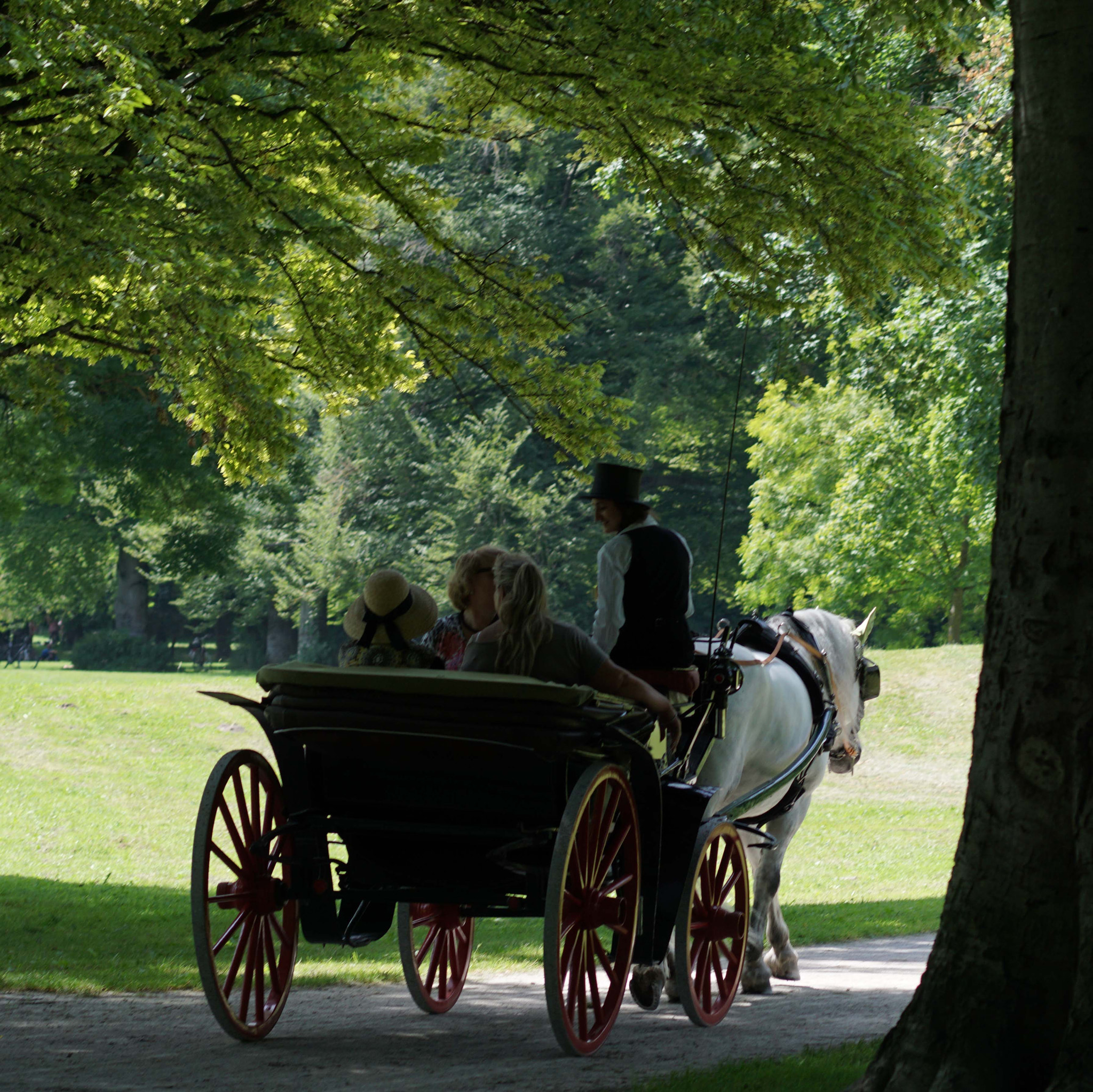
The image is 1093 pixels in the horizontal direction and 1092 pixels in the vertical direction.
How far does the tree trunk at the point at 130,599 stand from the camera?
164 feet

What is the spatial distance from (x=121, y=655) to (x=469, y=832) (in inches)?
1730

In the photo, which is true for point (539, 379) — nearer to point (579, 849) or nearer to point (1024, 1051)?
point (579, 849)

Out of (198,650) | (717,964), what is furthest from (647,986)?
(198,650)

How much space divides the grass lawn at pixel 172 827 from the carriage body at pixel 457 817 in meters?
2.55

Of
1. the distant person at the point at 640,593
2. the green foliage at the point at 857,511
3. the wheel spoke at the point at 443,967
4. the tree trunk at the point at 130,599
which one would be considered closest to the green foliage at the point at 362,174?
the distant person at the point at 640,593

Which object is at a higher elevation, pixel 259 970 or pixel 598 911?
pixel 598 911

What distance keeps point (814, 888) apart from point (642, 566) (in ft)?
34.5

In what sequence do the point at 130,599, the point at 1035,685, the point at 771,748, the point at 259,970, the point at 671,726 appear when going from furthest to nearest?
1. the point at 130,599
2. the point at 771,748
3. the point at 671,726
4. the point at 259,970
5. the point at 1035,685

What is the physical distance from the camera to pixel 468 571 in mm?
6477

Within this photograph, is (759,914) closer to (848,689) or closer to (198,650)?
(848,689)

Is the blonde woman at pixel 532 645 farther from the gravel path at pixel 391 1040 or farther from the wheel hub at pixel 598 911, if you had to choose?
the gravel path at pixel 391 1040

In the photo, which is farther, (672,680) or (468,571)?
(672,680)

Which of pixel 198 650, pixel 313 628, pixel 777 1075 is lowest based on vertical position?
pixel 198 650

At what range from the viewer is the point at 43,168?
26.2 ft
